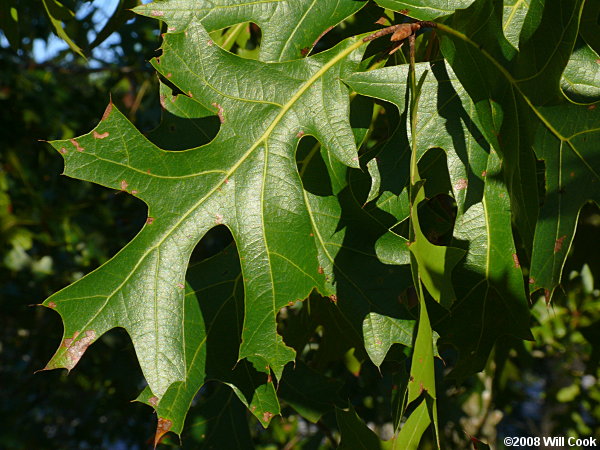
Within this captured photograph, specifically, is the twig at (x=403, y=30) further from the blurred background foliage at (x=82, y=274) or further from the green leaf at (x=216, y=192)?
the blurred background foliage at (x=82, y=274)

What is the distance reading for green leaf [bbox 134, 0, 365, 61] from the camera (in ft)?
3.59

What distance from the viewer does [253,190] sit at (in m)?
1.06

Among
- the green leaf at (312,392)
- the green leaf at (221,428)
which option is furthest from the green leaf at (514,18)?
the green leaf at (221,428)

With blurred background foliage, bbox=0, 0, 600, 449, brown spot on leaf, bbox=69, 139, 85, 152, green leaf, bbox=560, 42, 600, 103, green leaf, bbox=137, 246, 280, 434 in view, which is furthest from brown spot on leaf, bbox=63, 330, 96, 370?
blurred background foliage, bbox=0, 0, 600, 449

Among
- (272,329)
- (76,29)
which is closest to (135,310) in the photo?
(272,329)

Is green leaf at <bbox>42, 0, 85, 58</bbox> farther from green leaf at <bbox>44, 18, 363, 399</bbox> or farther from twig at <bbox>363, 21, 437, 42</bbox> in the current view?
twig at <bbox>363, 21, 437, 42</bbox>

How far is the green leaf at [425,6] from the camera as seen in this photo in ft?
3.40

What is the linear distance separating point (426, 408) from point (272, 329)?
0.84 ft

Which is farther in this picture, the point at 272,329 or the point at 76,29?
the point at 76,29

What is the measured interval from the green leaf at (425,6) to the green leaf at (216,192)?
85 millimetres

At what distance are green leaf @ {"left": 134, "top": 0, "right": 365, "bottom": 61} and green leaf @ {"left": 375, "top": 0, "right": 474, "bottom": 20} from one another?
77 millimetres

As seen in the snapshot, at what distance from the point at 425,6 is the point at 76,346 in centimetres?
76

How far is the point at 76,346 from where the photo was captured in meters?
0.98

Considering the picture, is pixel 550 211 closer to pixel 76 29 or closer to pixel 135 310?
pixel 135 310
